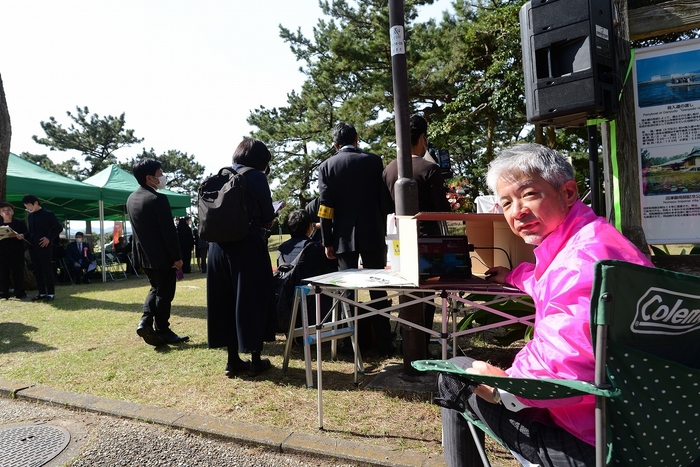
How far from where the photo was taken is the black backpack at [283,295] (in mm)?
3848

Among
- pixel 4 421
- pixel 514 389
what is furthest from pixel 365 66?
Answer: pixel 514 389

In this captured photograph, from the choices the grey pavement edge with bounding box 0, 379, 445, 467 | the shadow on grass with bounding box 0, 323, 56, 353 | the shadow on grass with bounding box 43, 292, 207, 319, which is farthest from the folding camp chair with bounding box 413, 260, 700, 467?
the shadow on grass with bounding box 43, 292, 207, 319

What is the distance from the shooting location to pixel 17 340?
5414 millimetres

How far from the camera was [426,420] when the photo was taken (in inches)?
110

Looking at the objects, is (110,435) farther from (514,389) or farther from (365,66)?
(365,66)

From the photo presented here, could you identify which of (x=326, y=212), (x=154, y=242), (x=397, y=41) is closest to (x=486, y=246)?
(x=326, y=212)

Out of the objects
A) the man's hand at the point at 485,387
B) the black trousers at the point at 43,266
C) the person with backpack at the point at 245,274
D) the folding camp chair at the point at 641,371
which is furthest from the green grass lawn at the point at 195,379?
the black trousers at the point at 43,266

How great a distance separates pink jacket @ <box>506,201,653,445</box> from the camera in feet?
3.84

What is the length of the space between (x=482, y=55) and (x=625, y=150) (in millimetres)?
14562

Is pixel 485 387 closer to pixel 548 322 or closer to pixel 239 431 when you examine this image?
pixel 548 322

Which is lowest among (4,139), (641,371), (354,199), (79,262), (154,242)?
(641,371)

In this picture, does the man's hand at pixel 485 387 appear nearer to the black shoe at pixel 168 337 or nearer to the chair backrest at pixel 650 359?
the chair backrest at pixel 650 359

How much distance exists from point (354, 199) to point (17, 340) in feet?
14.1

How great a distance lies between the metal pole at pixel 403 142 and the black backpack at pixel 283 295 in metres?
Answer: 1.01
